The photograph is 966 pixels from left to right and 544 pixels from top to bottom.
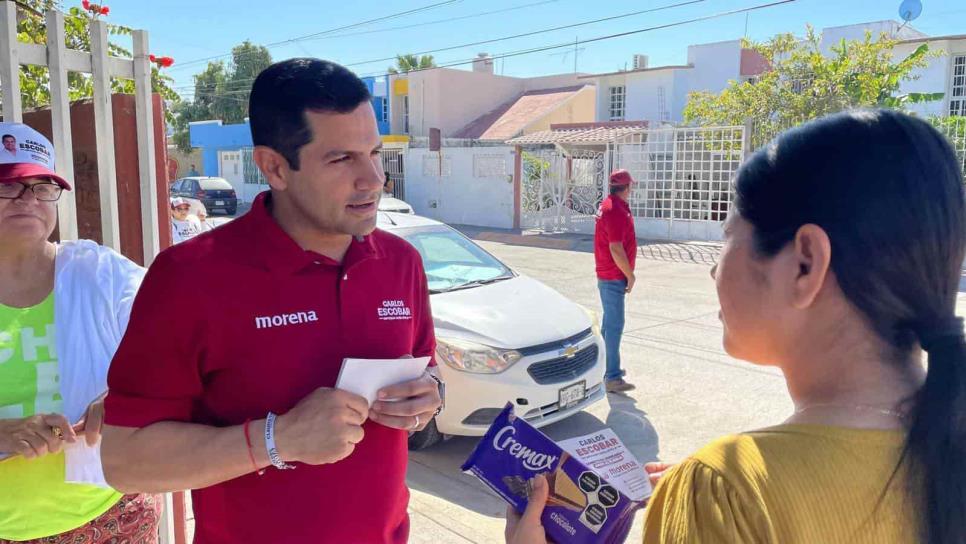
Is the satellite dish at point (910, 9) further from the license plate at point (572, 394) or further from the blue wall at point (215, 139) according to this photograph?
the blue wall at point (215, 139)

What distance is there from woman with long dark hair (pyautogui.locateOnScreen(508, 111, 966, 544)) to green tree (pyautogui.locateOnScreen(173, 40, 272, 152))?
47253 mm

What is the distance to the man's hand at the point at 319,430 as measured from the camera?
1.46 metres

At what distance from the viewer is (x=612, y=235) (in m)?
5.91

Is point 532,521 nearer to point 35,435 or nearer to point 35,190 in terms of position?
point 35,435

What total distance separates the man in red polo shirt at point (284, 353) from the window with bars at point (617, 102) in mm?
29163

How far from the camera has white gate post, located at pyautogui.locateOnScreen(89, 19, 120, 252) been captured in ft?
8.02

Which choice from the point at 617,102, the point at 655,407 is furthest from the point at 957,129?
the point at 617,102

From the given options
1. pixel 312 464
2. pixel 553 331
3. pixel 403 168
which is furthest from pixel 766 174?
pixel 403 168

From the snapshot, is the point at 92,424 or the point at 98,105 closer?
the point at 92,424

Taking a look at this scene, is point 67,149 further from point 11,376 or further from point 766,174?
point 766,174

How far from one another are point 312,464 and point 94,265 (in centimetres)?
112

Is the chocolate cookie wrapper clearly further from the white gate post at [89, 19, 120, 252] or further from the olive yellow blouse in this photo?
the white gate post at [89, 19, 120, 252]

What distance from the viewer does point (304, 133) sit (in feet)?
5.56

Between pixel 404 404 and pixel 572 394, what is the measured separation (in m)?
3.39
